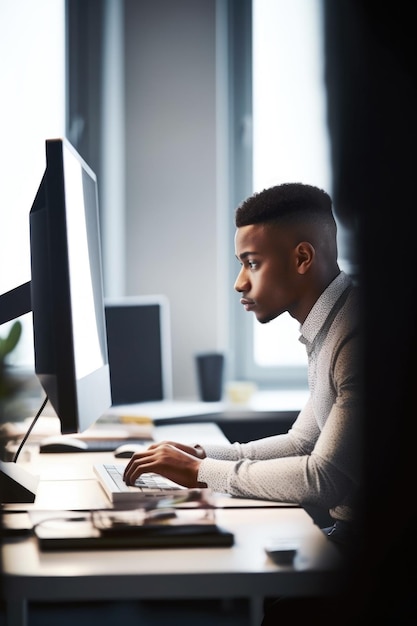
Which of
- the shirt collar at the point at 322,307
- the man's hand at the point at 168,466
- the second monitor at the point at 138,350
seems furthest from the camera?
the second monitor at the point at 138,350

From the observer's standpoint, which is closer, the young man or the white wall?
the young man

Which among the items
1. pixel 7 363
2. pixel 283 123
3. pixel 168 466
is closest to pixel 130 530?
pixel 168 466

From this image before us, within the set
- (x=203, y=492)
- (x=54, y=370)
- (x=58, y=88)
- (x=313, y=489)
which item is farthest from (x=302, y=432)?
(x=58, y=88)

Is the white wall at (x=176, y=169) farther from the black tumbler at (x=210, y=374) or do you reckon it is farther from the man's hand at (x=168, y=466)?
the man's hand at (x=168, y=466)

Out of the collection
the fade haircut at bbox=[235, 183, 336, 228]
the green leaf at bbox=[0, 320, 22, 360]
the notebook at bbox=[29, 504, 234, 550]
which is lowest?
the notebook at bbox=[29, 504, 234, 550]

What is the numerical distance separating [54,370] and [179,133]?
2.00 meters

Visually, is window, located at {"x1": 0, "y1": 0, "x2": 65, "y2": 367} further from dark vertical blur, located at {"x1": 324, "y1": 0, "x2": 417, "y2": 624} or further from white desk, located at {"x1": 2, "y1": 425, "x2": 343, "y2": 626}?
dark vertical blur, located at {"x1": 324, "y1": 0, "x2": 417, "y2": 624}

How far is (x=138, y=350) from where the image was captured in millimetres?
2627

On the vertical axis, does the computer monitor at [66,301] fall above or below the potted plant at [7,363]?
above

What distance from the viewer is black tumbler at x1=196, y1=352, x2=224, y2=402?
2707 mm

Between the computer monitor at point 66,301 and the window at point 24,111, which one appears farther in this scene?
the window at point 24,111

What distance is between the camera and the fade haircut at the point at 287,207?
150 cm

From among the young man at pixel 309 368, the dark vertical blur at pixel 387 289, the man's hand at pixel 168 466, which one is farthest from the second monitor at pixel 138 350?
the dark vertical blur at pixel 387 289

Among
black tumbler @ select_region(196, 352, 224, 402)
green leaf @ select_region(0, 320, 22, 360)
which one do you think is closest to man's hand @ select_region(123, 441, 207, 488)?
green leaf @ select_region(0, 320, 22, 360)
